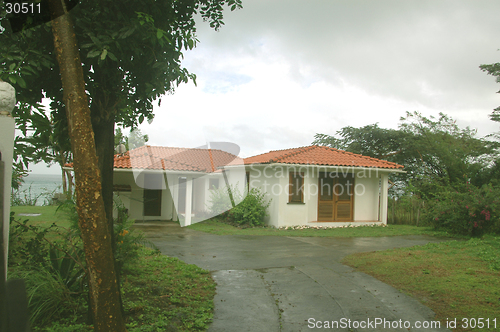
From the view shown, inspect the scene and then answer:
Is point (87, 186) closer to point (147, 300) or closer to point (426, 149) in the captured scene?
point (147, 300)

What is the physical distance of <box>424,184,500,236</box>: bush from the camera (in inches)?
476

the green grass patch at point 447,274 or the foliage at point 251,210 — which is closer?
the green grass patch at point 447,274

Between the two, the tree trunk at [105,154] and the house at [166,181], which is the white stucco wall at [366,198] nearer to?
the house at [166,181]

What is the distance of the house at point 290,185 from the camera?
49.4 ft

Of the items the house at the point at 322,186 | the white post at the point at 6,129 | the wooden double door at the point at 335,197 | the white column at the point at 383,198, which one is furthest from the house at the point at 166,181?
the white post at the point at 6,129

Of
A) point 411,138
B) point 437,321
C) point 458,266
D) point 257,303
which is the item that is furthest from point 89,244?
point 411,138

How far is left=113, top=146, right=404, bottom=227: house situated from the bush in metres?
3.49

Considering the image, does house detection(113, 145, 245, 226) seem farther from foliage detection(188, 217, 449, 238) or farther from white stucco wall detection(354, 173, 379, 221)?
white stucco wall detection(354, 173, 379, 221)

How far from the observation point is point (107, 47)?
11.2 ft

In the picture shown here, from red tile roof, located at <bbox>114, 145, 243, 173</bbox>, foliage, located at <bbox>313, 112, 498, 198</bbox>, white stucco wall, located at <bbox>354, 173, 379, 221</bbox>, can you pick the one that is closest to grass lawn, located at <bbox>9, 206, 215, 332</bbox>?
red tile roof, located at <bbox>114, 145, 243, 173</bbox>

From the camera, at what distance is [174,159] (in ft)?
55.5

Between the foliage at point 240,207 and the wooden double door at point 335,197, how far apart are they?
2.61 meters

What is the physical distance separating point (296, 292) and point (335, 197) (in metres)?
11.3

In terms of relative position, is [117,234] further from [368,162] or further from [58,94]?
[368,162]
